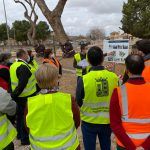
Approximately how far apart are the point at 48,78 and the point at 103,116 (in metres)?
1.33

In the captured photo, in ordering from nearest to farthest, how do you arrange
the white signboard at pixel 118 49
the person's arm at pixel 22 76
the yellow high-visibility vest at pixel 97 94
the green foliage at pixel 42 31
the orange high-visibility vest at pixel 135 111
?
the orange high-visibility vest at pixel 135 111 → the yellow high-visibility vest at pixel 97 94 → the person's arm at pixel 22 76 → the white signboard at pixel 118 49 → the green foliage at pixel 42 31

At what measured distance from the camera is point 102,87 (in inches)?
191

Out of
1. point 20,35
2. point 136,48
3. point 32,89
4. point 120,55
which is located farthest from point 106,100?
point 20,35

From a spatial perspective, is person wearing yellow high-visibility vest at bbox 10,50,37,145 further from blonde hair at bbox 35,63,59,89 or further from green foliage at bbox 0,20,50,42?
green foliage at bbox 0,20,50,42

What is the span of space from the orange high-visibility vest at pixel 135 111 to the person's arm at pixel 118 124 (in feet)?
0.13

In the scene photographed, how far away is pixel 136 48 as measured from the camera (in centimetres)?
598

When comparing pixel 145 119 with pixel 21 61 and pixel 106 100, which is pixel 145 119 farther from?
pixel 21 61

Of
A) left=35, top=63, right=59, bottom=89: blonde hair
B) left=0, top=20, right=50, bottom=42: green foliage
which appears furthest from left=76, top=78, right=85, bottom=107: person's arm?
left=0, top=20, right=50, bottom=42: green foliage

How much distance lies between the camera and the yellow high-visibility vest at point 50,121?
382cm

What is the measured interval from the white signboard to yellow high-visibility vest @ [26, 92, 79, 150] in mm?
7677

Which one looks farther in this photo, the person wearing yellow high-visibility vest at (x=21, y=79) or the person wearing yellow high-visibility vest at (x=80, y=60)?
the person wearing yellow high-visibility vest at (x=80, y=60)

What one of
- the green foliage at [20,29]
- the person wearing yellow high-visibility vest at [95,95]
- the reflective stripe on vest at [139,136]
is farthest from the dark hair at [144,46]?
the green foliage at [20,29]

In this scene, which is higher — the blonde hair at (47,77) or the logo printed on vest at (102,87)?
the blonde hair at (47,77)

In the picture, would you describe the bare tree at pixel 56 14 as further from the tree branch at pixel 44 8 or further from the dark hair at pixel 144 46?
the dark hair at pixel 144 46
